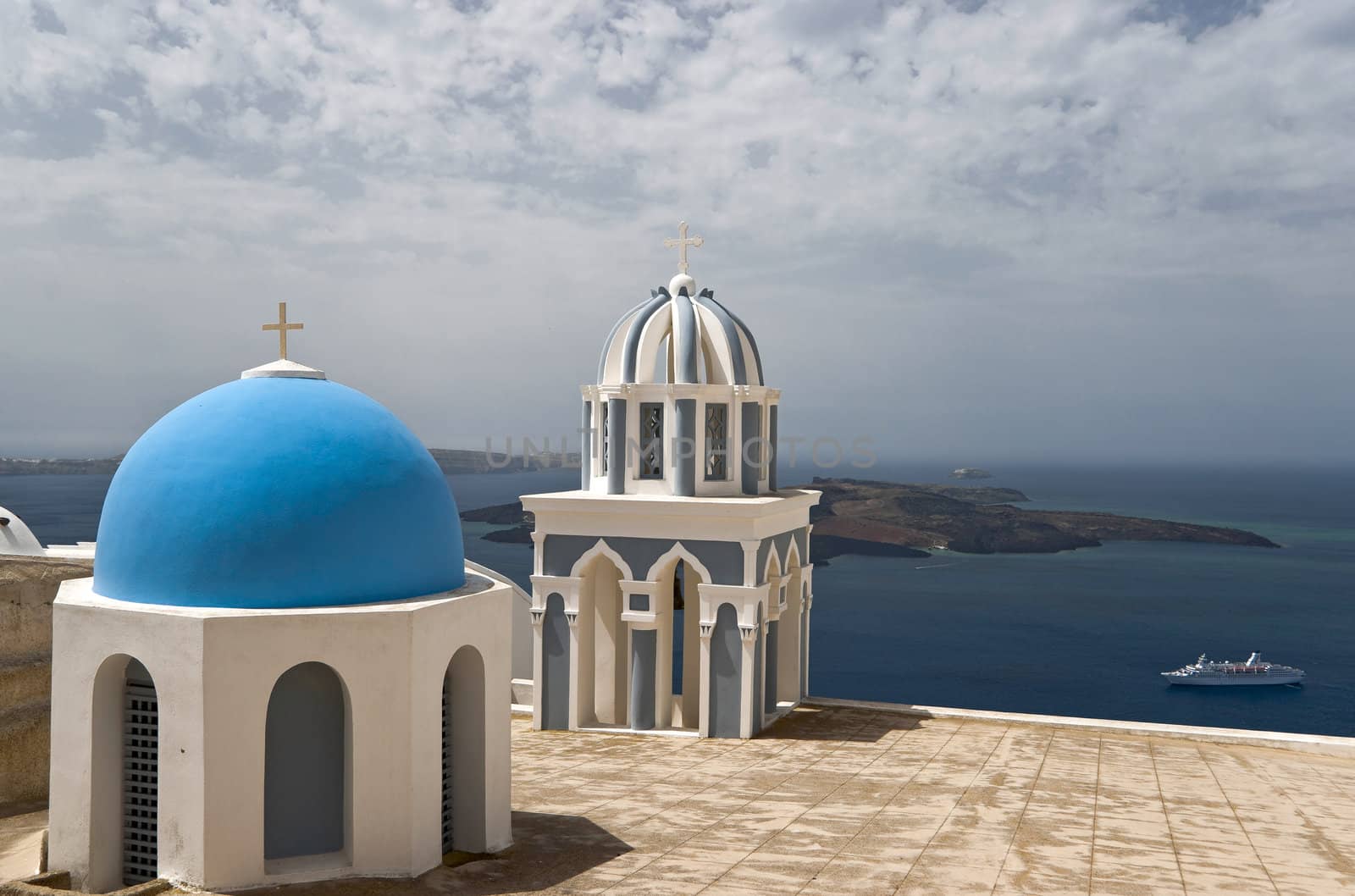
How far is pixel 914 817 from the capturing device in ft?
36.2

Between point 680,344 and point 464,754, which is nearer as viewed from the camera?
point 464,754

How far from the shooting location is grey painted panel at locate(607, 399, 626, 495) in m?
16.5

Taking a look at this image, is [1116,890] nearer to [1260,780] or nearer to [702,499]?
[1260,780]

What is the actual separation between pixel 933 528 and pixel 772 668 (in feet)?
327

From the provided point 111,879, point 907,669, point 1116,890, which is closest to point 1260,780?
point 1116,890

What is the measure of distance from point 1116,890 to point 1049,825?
1938 millimetres

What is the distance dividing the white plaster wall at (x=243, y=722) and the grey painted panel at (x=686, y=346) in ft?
26.0

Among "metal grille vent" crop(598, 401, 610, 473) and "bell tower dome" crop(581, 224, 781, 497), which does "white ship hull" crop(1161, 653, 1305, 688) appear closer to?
"bell tower dome" crop(581, 224, 781, 497)

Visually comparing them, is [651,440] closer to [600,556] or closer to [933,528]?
[600,556]

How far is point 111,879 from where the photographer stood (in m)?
8.47

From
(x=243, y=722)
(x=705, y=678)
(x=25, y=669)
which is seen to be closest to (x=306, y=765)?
(x=243, y=722)

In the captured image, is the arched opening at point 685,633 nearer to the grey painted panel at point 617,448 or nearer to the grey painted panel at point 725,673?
the grey painted panel at point 725,673

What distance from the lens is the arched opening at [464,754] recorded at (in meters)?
9.34

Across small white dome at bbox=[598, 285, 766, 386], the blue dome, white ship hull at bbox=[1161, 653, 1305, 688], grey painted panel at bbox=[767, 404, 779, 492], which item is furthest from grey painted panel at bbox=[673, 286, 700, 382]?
white ship hull at bbox=[1161, 653, 1305, 688]
